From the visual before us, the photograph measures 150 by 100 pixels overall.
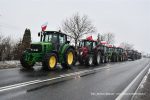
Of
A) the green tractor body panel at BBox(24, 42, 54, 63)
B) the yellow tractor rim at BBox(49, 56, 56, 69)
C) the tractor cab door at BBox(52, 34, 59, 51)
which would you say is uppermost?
the tractor cab door at BBox(52, 34, 59, 51)

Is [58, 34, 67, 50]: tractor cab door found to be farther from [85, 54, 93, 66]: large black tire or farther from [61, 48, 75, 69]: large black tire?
[85, 54, 93, 66]: large black tire

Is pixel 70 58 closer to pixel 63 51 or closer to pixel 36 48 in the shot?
pixel 63 51

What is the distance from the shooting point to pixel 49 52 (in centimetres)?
1170

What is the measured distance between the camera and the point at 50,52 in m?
11.7

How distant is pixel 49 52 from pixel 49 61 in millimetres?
753

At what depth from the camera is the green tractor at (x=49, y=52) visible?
36.8ft

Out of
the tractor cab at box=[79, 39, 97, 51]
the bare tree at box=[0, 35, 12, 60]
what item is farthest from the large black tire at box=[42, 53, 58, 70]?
the bare tree at box=[0, 35, 12, 60]

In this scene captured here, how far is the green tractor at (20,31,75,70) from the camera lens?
1123cm

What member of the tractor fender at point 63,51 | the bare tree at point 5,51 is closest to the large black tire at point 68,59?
the tractor fender at point 63,51

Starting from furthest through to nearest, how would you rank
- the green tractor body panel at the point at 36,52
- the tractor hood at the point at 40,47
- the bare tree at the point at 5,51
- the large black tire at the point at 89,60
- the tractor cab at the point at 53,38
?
the bare tree at the point at 5,51
the large black tire at the point at 89,60
the tractor cab at the point at 53,38
the tractor hood at the point at 40,47
the green tractor body panel at the point at 36,52

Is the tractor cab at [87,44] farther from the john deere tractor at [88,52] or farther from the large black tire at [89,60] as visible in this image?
the large black tire at [89,60]

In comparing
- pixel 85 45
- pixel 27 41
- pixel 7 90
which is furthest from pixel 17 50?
pixel 7 90

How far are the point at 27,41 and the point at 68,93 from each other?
3076 centimetres

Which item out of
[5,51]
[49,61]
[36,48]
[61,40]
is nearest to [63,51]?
[61,40]
